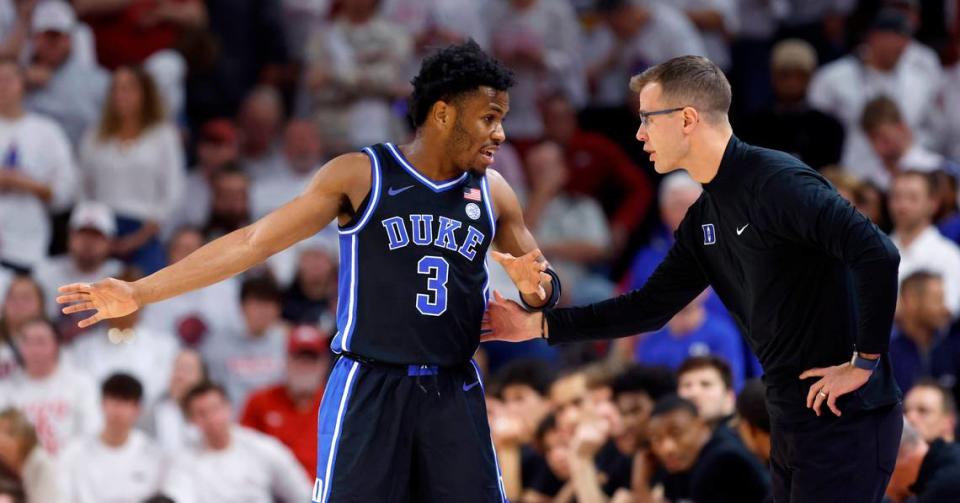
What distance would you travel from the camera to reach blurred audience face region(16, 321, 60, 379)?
1016 centimetres

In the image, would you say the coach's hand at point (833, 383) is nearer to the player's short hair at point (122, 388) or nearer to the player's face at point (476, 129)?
the player's face at point (476, 129)

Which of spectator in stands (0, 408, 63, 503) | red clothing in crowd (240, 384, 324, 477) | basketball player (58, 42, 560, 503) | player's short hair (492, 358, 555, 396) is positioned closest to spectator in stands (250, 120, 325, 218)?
red clothing in crowd (240, 384, 324, 477)

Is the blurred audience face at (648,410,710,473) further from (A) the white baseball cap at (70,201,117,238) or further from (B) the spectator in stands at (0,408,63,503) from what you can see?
(A) the white baseball cap at (70,201,117,238)

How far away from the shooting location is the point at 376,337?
5.65m

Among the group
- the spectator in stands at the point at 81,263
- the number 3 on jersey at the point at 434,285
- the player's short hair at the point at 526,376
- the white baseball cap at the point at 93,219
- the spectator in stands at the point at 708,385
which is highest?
the white baseball cap at the point at 93,219

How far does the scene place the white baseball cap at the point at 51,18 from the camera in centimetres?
1212

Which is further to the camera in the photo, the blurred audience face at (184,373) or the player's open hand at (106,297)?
the blurred audience face at (184,373)

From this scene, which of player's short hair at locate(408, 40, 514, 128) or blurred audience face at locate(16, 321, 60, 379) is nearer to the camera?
player's short hair at locate(408, 40, 514, 128)

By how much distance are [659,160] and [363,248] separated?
3.88 feet

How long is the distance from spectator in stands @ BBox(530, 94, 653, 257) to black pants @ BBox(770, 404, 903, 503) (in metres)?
7.59

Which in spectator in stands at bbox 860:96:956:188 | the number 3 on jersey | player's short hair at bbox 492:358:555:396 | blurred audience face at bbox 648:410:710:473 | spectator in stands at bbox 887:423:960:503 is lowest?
spectator in stands at bbox 887:423:960:503

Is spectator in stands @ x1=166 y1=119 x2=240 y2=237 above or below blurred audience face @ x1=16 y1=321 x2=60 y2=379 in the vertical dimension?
above

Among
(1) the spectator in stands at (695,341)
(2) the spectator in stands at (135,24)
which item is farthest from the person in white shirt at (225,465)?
(2) the spectator in stands at (135,24)

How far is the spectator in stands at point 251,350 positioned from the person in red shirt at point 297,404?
56 centimetres
